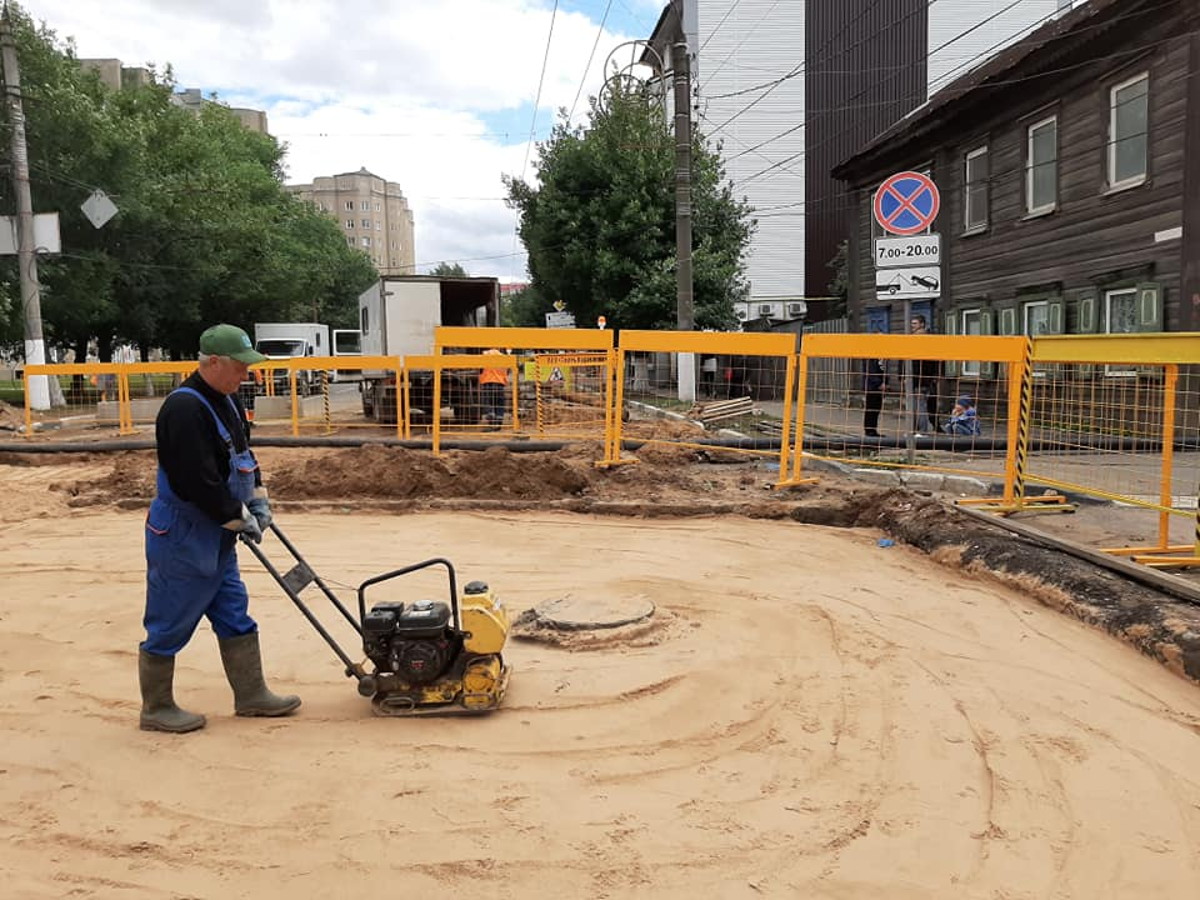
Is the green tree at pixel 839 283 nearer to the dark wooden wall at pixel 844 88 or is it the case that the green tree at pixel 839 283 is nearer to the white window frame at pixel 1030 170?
the dark wooden wall at pixel 844 88

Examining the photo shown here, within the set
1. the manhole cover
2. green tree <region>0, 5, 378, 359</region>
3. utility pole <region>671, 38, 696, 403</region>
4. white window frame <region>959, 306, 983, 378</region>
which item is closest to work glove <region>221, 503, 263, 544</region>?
the manhole cover

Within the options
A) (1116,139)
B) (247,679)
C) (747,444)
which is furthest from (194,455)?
(1116,139)

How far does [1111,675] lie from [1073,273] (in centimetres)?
1293

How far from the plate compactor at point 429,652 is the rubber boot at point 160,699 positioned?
25.4 inches

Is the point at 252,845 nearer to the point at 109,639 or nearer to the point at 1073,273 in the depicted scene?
the point at 109,639

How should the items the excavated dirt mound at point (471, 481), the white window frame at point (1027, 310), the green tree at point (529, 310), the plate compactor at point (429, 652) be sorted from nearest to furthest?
the plate compactor at point (429, 652) → the excavated dirt mound at point (471, 481) → the white window frame at point (1027, 310) → the green tree at point (529, 310)

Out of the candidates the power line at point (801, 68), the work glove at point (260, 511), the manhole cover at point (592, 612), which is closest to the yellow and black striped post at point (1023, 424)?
the manhole cover at point (592, 612)

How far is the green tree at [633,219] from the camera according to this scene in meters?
26.6

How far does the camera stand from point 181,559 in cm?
414

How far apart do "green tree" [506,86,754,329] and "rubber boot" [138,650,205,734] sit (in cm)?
2291

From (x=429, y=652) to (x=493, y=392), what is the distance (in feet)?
43.1

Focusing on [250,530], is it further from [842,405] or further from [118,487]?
[842,405]

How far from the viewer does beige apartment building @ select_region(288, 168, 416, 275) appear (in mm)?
124188

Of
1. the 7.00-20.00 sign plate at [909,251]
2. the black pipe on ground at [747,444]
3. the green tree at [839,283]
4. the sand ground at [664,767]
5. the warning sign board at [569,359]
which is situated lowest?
the sand ground at [664,767]
